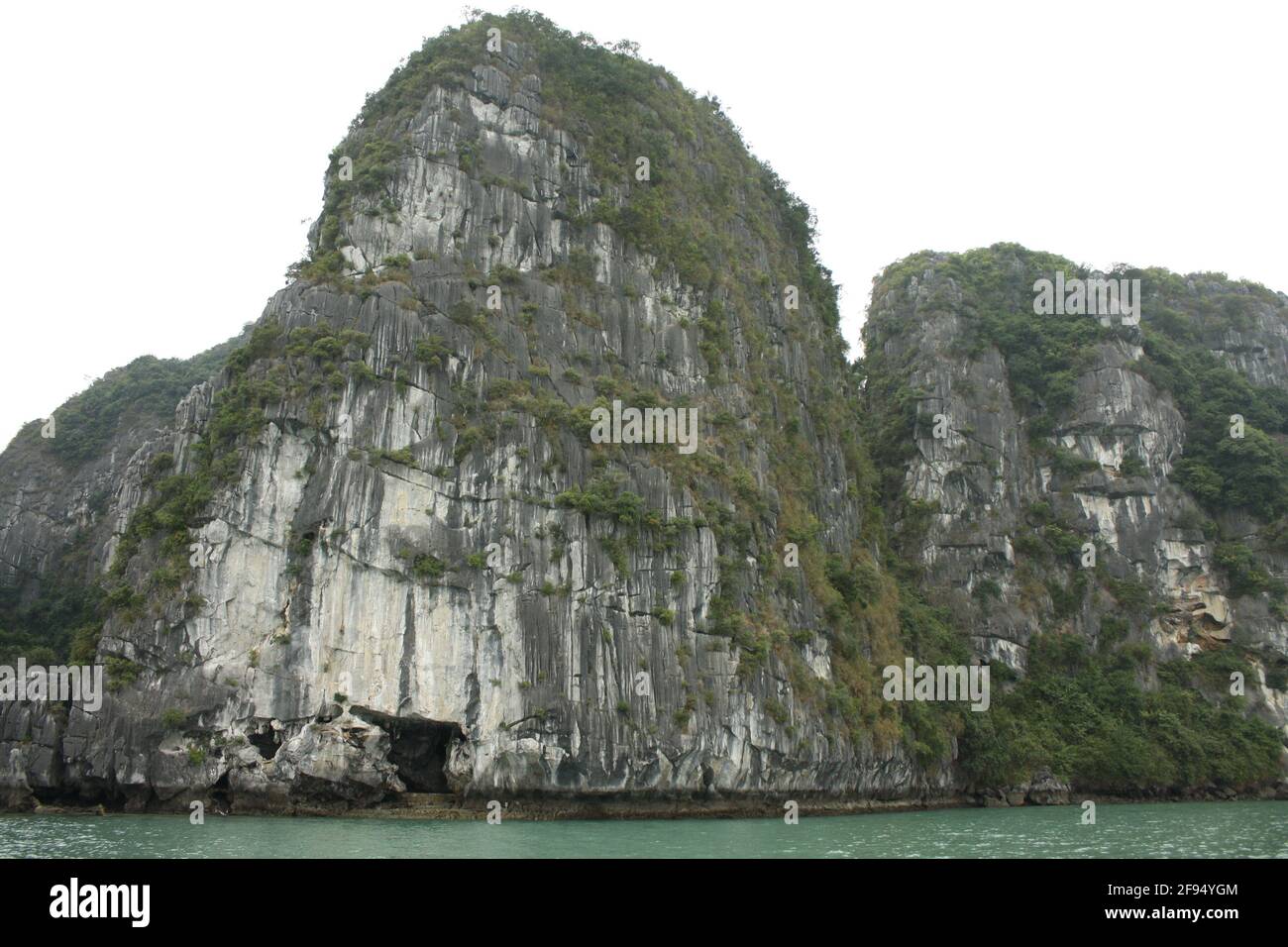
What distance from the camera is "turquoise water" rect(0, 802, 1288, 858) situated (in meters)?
20.3

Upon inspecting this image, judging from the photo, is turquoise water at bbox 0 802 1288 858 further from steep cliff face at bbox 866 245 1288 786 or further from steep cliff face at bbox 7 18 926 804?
steep cliff face at bbox 866 245 1288 786

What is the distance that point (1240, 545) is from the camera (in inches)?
2039

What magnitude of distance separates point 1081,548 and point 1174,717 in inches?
395

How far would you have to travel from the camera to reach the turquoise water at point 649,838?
20312 millimetres

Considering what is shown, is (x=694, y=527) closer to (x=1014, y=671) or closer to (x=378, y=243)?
(x=378, y=243)

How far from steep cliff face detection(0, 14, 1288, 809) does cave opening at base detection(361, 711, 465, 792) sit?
12cm

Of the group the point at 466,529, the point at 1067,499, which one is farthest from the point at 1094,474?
the point at 466,529

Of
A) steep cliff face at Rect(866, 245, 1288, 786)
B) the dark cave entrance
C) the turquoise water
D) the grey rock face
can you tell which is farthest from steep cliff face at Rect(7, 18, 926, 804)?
steep cliff face at Rect(866, 245, 1288, 786)

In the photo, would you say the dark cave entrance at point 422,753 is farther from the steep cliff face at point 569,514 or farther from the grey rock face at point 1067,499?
the grey rock face at point 1067,499

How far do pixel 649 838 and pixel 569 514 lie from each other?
42.3 feet

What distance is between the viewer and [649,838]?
24156 mm

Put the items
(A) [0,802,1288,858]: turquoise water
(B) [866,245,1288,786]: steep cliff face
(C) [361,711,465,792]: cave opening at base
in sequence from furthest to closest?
(B) [866,245,1288,786]: steep cliff face
(C) [361,711,465,792]: cave opening at base
(A) [0,802,1288,858]: turquoise water

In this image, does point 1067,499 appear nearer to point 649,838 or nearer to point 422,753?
point 422,753

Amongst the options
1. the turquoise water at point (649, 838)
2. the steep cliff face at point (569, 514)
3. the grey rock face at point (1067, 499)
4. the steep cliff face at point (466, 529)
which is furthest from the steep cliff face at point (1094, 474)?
the turquoise water at point (649, 838)
